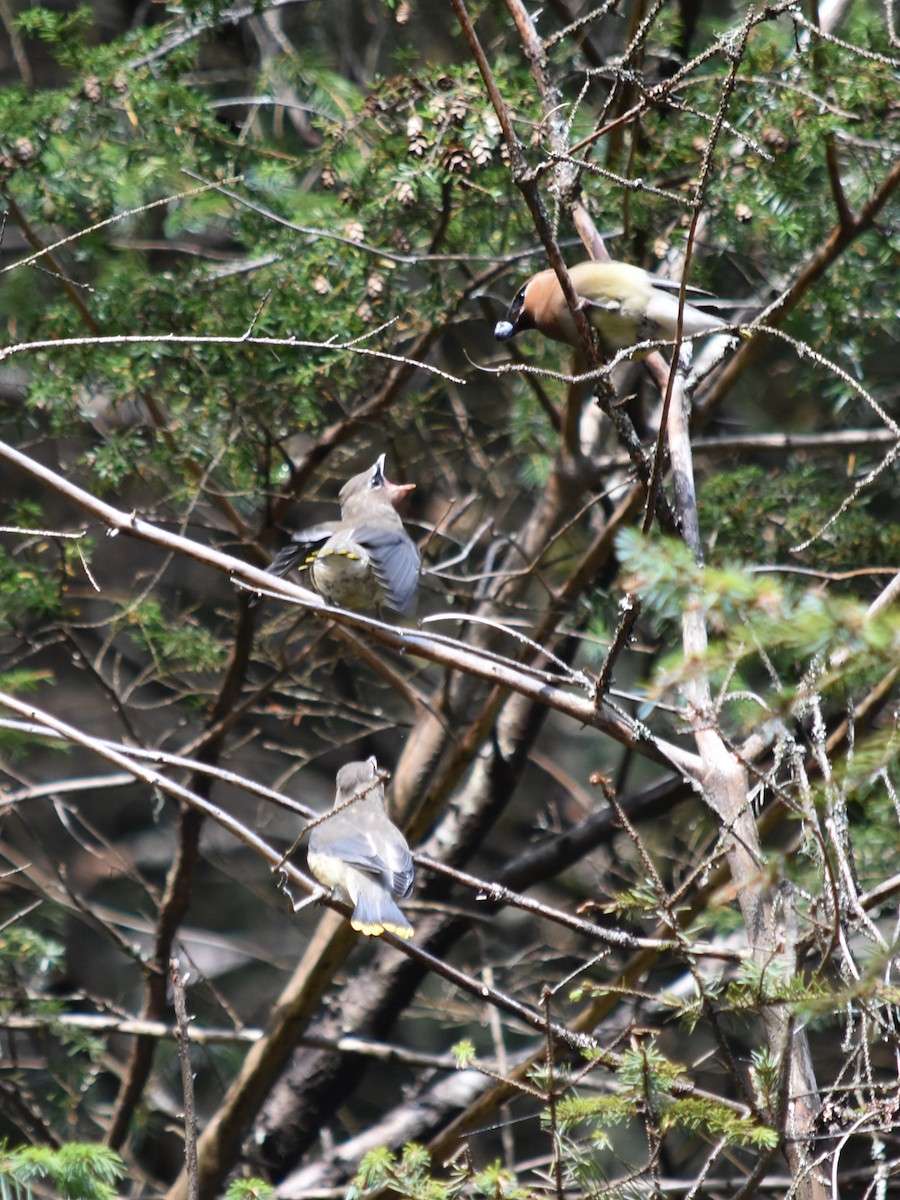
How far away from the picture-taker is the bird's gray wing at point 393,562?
4.12 m

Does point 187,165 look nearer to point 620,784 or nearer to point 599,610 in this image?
point 599,610

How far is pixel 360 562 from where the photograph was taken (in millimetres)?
4242

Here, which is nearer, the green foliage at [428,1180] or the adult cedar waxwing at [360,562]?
the green foliage at [428,1180]

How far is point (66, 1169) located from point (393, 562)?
196cm

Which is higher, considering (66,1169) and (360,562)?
(360,562)

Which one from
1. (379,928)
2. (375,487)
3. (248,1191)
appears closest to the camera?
(248,1191)

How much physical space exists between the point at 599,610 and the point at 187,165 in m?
2.50

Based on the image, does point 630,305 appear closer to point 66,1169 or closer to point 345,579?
point 345,579

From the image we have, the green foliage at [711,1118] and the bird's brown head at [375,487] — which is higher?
the bird's brown head at [375,487]

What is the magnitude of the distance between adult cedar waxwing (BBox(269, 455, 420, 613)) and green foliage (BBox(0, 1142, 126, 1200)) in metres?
1.73

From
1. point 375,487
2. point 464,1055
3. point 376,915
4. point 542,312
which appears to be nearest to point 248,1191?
point 464,1055

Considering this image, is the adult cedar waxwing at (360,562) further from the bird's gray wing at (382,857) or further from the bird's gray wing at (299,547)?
the bird's gray wing at (382,857)

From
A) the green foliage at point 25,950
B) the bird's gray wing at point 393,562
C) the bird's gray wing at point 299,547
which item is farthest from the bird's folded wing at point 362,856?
the green foliage at point 25,950

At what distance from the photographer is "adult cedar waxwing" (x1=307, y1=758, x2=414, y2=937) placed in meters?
3.79
